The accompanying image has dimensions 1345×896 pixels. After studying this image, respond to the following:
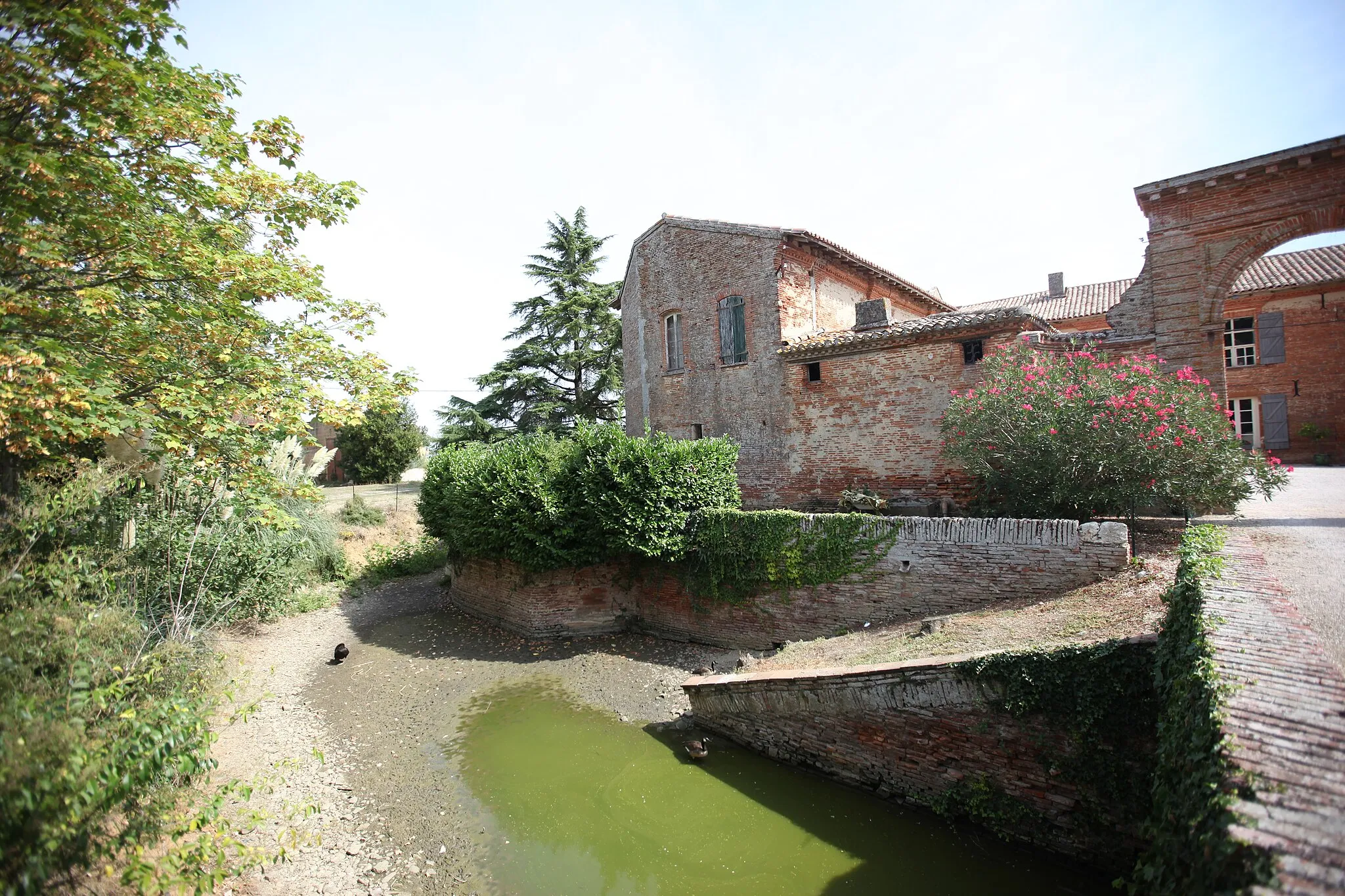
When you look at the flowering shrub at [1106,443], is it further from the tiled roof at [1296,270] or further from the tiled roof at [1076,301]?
the tiled roof at [1076,301]

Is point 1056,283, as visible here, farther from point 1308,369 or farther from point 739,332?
point 739,332

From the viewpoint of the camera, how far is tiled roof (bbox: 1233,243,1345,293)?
18172 mm

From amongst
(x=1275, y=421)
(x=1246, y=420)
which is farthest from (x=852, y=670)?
(x=1246, y=420)

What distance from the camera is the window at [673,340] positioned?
17219 millimetres

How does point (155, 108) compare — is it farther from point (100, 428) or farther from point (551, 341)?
point (551, 341)

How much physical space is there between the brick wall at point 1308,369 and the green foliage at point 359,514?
2815 centimetres

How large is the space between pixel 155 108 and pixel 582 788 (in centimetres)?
829

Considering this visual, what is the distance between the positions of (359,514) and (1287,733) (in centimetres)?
2313

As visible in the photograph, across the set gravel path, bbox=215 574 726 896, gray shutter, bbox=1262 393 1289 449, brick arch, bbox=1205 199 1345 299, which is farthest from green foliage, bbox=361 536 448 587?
gray shutter, bbox=1262 393 1289 449

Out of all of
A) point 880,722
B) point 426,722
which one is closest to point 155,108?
point 426,722

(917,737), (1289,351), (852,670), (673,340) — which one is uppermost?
(673,340)

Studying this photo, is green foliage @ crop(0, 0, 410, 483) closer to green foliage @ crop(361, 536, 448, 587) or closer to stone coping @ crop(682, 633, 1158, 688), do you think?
stone coping @ crop(682, 633, 1158, 688)

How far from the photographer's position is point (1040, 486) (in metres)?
9.07

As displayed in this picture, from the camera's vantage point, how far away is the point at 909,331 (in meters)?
12.4
